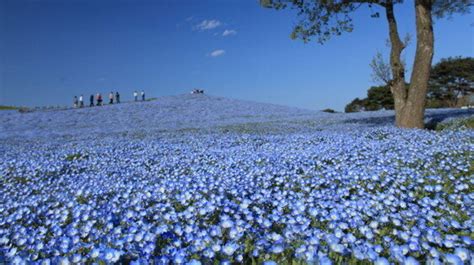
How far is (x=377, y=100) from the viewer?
155 ft

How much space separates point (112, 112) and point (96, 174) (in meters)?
24.3

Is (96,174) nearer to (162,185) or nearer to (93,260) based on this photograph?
(162,185)

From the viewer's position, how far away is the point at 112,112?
2977 cm

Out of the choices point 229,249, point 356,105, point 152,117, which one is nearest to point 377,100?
point 356,105

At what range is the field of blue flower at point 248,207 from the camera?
9.11ft

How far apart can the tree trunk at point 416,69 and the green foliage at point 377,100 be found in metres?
35.7

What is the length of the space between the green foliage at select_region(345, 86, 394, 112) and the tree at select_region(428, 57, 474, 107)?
514 centimetres

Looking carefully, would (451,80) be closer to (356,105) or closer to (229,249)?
(356,105)

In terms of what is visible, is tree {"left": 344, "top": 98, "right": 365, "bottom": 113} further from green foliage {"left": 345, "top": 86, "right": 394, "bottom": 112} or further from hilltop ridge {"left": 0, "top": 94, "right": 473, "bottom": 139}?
hilltop ridge {"left": 0, "top": 94, "right": 473, "bottom": 139}

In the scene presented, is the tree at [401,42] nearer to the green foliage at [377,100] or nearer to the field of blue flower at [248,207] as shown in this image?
the field of blue flower at [248,207]

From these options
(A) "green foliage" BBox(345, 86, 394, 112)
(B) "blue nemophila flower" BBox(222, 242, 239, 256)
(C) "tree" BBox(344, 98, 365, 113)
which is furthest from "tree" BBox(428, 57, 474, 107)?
(B) "blue nemophila flower" BBox(222, 242, 239, 256)

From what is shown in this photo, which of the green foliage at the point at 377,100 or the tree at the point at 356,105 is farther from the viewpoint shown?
the tree at the point at 356,105

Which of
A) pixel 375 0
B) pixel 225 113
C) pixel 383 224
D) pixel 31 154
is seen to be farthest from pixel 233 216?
pixel 225 113

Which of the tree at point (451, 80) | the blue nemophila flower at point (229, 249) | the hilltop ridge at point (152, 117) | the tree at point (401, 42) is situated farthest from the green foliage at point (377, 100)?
the blue nemophila flower at point (229, 249)
